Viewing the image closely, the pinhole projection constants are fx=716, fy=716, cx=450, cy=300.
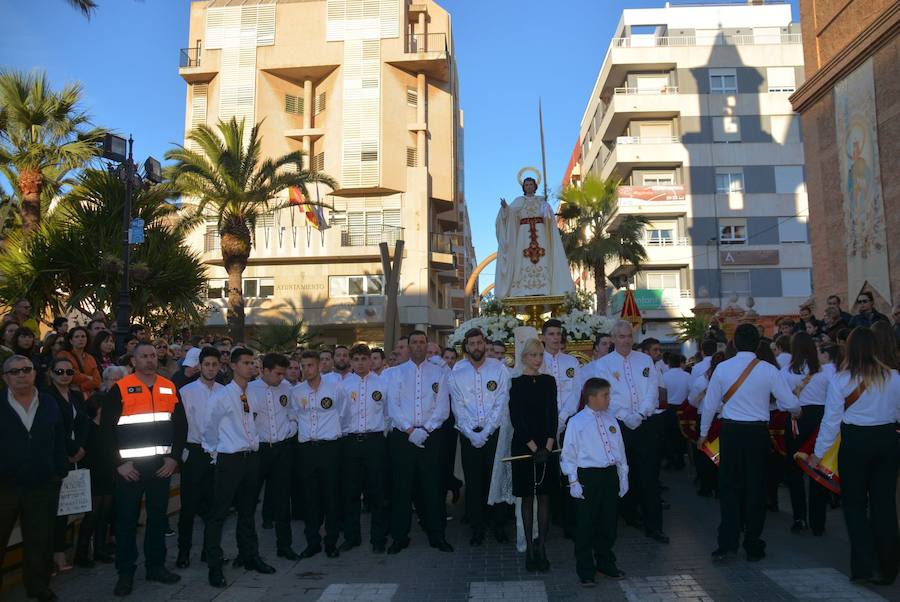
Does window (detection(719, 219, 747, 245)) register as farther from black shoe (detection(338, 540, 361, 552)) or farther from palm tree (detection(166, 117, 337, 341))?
black shoe (detection(338, 540, 361, 552))

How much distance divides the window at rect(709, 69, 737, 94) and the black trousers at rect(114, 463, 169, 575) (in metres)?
43.4

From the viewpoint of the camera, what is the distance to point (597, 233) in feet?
102

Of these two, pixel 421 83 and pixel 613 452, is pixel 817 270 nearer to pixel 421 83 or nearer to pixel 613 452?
pixel 613 452

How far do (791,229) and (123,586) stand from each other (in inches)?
1692

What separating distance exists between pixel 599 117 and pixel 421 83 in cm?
1549

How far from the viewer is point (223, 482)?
20.6 feet

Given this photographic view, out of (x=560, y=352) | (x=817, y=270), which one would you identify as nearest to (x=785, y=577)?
(x=560, y=352)

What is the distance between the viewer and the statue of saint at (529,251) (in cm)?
1258

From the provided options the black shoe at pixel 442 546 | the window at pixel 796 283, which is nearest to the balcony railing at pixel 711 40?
the window at pixel 796 283

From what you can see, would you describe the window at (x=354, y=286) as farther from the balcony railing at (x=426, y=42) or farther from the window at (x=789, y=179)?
the window at (x=789, y=179)

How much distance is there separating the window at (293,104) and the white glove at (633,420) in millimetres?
37450

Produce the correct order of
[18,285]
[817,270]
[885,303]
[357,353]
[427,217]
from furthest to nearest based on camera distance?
[427,217] → [817,270] → [885,303] → [18,285] → [357,353]

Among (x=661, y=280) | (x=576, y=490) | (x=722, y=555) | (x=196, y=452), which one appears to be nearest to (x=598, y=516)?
(x=576, y=490)

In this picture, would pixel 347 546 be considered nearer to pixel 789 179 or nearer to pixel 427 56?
pixel 427 56
